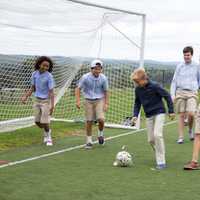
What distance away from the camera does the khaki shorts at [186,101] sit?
38.9ft

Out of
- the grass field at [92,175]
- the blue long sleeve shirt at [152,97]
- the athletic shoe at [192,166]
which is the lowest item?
the grass field at [92,175]

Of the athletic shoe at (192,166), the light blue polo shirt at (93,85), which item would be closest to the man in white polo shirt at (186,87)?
the light blue polo shirt at (93,85)

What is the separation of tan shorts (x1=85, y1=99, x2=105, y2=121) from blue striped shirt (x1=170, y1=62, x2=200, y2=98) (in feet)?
5.08

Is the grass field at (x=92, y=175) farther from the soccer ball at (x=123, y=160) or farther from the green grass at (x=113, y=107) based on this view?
the green grass at (x=113, y=107)

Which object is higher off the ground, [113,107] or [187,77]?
[187,77]

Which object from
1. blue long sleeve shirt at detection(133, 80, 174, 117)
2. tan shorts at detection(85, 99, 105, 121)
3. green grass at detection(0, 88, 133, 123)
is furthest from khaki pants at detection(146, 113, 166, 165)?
green grass at detection(0, 88, 133, 123)

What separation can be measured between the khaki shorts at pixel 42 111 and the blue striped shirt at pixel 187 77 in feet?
8.31

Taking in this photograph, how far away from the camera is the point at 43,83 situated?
11297 millimetres

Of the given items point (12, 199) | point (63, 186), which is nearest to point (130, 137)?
point (63, 186)

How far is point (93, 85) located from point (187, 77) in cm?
198

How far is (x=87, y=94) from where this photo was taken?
11328 millimetres

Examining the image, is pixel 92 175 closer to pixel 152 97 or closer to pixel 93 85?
pixel 152 97

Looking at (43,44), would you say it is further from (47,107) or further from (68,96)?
(68,96)

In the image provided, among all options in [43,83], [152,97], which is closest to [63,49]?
[43,83]
